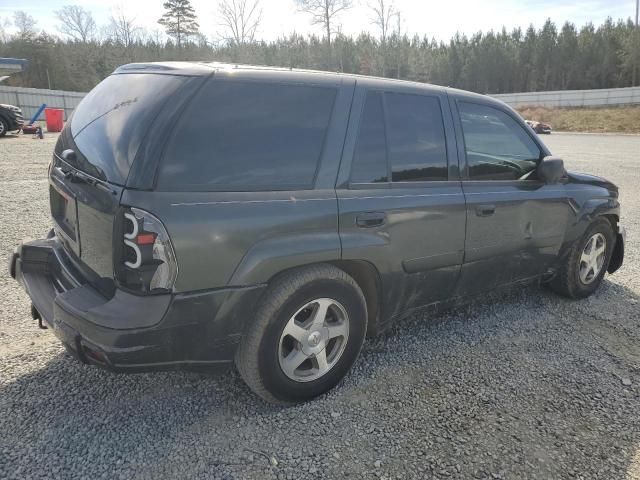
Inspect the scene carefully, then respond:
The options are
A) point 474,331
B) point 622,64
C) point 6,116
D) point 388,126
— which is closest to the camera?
point 388,126

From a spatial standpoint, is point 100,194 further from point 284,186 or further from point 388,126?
point 388,126

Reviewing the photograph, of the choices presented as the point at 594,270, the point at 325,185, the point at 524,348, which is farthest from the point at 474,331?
the point at 325,185

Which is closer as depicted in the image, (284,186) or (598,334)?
(284,186)

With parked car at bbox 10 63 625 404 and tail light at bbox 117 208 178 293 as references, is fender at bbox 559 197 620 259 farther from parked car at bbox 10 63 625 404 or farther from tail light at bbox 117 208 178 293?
tail light at bbox 117 208 178 293

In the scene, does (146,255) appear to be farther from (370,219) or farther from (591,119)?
(591,119)

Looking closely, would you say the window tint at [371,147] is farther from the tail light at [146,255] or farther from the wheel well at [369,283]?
the tail light at [146,255]

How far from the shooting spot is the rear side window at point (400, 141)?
2744mm

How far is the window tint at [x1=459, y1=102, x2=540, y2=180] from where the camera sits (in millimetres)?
3320

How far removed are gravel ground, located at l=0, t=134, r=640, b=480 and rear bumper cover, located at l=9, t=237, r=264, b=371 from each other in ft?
1.45

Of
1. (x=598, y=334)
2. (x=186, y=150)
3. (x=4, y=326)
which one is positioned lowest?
(x=598, y=334)

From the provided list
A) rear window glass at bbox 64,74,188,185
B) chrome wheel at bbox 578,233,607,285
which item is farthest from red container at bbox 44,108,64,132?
chrome wheel at bbox 578,233,607,285

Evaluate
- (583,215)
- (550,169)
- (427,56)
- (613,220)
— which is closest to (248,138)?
(550,169)

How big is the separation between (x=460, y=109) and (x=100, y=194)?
7.86 feet

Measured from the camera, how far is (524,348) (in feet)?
11.2
